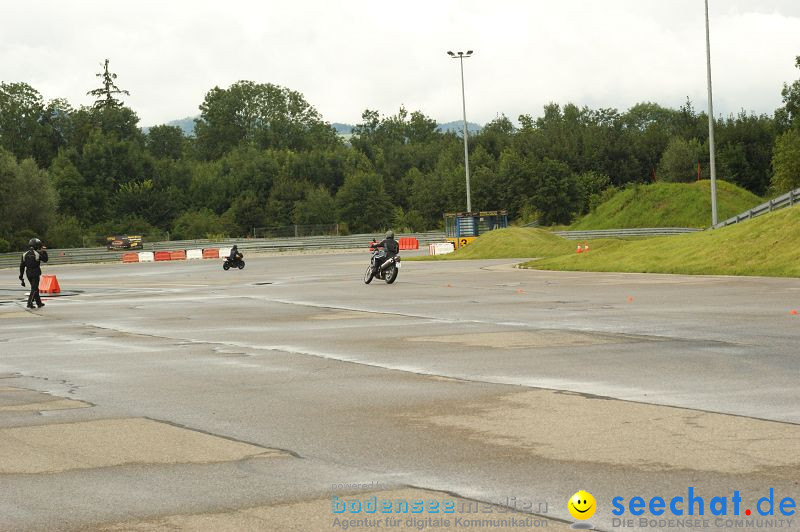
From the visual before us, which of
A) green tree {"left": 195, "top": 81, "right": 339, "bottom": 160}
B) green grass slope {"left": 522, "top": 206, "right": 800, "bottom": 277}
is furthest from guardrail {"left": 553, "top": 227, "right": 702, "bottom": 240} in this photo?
green tree {"left": 195, "top": 81, "right": 339, "bottom": 160}

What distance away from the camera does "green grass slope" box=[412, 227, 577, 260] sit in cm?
5347

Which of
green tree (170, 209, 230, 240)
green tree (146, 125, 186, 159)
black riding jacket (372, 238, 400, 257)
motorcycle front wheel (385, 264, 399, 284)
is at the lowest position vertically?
motorcycle front wheel (385, 264, 399, 284)

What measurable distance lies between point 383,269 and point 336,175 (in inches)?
3700

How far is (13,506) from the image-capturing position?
6824 mm

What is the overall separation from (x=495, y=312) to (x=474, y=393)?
10.5 metres

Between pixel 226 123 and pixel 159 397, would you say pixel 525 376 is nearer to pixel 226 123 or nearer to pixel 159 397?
pixel 159 397

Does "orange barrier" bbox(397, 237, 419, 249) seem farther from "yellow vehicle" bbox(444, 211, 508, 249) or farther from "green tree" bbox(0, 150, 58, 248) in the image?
"green tree" bbox(0, 150, 58, 248)

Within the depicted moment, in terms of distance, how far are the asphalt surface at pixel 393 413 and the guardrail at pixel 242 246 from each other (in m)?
58.1

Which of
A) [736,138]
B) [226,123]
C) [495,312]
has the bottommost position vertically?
[495,312]

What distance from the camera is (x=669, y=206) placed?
8462 centimetres

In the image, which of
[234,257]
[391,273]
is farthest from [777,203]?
[234,257]

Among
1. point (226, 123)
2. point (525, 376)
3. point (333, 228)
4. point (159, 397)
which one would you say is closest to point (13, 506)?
point (159, 397)

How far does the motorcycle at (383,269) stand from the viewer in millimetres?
34000

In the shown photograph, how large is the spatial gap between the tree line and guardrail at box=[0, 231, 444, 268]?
909cm
